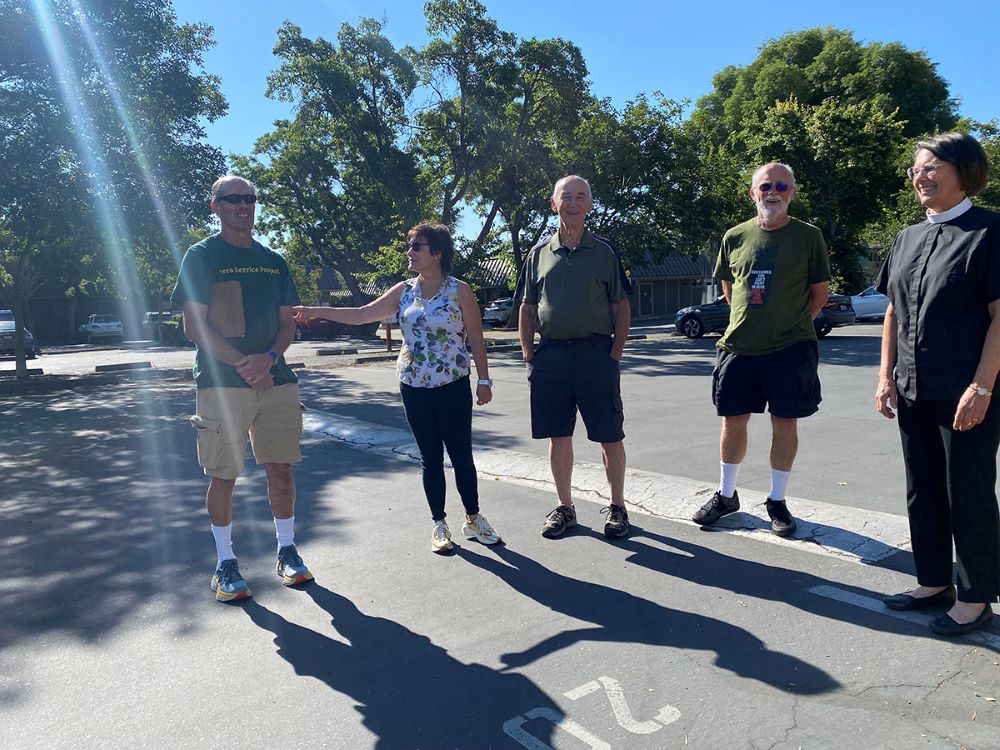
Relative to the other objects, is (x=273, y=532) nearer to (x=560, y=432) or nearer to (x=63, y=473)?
(x=560, y=432)

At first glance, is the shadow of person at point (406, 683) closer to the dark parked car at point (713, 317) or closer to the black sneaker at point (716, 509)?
the black sneaker at point (716, 509)

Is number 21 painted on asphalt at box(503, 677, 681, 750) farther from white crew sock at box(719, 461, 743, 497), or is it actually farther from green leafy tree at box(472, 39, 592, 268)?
green leafy tree at box(472, 39, 592, 268)

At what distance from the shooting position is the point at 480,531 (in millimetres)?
4477

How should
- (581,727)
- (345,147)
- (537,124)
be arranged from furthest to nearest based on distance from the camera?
(345,147)
(537,124)
(581,727)

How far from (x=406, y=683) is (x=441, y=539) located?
1.47 m

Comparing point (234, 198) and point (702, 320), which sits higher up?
point (234, 198)

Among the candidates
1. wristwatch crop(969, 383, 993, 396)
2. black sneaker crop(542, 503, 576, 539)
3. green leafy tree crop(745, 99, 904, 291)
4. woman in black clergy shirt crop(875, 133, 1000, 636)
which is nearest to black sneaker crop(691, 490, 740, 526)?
black sneaker crop(542, 503, 576, 539)

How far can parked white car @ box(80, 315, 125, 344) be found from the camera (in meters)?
39.5

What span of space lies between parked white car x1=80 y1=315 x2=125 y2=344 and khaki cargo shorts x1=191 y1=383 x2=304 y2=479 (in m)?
40.3

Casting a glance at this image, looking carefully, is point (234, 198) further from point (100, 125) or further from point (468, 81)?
point (468, 81)

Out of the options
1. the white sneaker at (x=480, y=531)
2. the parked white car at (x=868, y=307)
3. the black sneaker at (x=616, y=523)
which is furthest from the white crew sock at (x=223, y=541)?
the parked white car at (x=868, y=307)

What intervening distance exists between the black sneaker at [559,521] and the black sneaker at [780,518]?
3.77ft

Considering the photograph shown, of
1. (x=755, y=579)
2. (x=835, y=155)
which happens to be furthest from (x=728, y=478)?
(x=835, y=155)

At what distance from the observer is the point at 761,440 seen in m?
7.01
